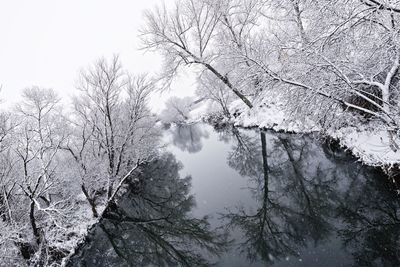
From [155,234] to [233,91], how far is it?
32.0 feet

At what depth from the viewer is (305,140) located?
Answer: 633 inches

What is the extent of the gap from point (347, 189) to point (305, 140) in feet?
20.7

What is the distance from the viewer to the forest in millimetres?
6523

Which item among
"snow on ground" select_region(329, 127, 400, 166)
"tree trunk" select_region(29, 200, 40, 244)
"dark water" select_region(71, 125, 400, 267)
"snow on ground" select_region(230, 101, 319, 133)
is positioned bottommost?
"tree trunk" select_region(29, 200, 40, 244)

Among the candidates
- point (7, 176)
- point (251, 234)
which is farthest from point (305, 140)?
point (7, 176)

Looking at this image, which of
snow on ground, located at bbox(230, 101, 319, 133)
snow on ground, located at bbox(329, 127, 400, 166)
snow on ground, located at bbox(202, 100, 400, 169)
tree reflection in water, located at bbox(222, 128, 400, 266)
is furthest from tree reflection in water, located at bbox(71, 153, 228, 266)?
snow on ground, located at bbox(230, 101, 319, 133)

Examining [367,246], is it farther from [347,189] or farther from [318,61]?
[318,61]

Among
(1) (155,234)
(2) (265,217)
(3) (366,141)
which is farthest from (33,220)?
(3) (366,141)

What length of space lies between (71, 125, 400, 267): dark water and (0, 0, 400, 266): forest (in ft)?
1.45

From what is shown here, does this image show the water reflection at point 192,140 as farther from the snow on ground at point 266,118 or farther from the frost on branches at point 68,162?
the frost on branches at point 68,162

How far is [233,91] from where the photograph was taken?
17047 mm

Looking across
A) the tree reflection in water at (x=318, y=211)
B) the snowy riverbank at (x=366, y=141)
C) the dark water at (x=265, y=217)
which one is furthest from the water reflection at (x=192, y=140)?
the tree reflection in water at (x=318, y=211)

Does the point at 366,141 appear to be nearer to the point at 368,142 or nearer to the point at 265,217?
the point at 368,142

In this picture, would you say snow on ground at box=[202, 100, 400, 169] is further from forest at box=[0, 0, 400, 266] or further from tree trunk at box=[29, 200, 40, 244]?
tree trunk at box=[29, 200, 40, 244]
